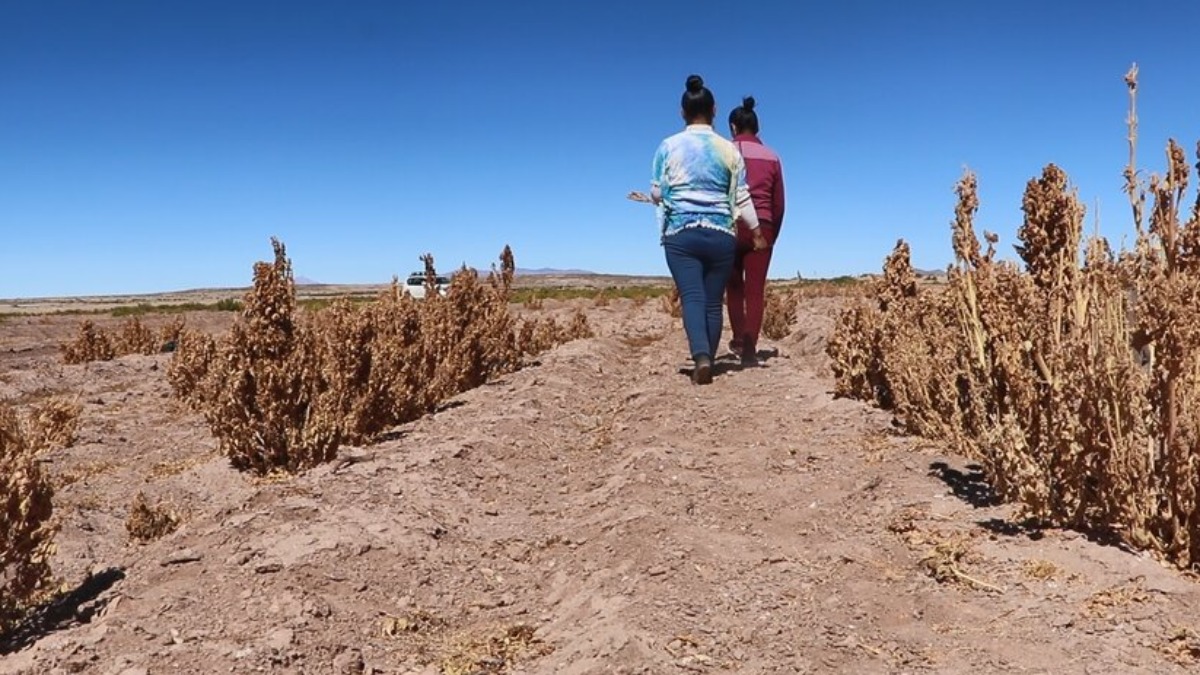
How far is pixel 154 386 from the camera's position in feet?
31.1

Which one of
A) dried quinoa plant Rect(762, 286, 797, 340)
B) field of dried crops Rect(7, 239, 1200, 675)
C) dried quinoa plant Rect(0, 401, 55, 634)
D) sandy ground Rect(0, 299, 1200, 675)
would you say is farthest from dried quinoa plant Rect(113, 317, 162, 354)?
dried quinoa plant Rect(0, 401, 55, 634)

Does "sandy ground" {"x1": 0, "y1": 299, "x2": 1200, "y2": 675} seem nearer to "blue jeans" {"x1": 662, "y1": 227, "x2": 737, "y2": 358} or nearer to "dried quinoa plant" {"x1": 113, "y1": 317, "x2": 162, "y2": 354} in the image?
"blue jeans" {"x1": 662, "y1": 227, "x2": 737, "y2": 358}

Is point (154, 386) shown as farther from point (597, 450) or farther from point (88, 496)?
point (597, 450)

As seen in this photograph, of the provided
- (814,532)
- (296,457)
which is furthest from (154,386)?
(814,532)

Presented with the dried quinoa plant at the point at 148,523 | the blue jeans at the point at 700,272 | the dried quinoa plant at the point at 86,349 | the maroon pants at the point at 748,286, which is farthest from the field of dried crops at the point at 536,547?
the dried quinoa plant at the point at 86,349

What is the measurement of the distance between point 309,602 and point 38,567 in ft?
3.22

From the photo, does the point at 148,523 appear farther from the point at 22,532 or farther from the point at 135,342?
the point at 135,342

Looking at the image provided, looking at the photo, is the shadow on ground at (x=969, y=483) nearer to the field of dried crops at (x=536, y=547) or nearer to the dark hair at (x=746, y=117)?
the field of dried crops at (x=536, y=547)

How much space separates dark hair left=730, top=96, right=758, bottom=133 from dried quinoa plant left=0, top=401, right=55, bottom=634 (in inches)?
218

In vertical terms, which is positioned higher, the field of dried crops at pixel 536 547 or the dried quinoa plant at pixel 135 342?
the dried quinoa plant at pixel 135 342

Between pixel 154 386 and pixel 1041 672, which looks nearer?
pixel 1041 672

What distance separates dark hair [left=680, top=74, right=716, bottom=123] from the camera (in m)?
6.38

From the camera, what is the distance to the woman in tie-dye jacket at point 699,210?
6.12 meters

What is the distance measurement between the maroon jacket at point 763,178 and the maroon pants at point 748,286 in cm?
12
